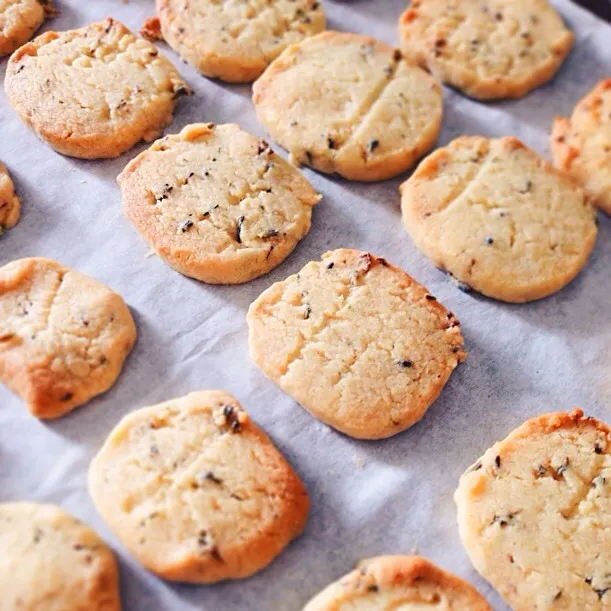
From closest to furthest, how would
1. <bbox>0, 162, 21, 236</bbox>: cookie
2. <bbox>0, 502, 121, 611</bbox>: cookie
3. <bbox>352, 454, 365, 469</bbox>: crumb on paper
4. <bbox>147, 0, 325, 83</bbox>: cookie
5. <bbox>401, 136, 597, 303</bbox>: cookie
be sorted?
1. <bbox>0, 502, 121, 611</bbox>: cookie
2. <bbox>352, 454, 365, 469</bbox>: crumb on paper
3. <bbox>0, 162, 21, 236</bbox>: cookie
4. <bbox>401, 136, 597, 303</bbox>: cookie
5. <bbox>147, 0, 325, 83</bbox>: cookie

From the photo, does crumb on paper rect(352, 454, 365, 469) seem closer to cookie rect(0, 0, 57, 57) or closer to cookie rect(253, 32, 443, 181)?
cookie rect(253, 32, 443, 181)

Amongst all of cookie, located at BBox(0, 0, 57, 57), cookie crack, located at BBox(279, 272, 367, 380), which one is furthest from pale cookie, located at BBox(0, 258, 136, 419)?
cookie, located at BBox(0, 0, 57, 57)

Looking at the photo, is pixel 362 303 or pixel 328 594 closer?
pixel 328 594

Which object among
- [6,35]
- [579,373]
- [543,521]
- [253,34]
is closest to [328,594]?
[543,521]

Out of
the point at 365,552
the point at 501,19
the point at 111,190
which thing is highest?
the point at 501,19

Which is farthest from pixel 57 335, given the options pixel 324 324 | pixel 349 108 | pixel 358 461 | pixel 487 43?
pixel 487 43

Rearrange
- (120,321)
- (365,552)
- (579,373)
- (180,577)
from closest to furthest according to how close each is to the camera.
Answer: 1. (180,577)
2. (365,552)
3. (120,321)
4. (579,373)

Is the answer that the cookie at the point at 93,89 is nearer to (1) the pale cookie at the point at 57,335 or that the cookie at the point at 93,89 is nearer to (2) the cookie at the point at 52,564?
(1) the pale cookie at the point at 57,335

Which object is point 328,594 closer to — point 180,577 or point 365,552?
point 365,552
